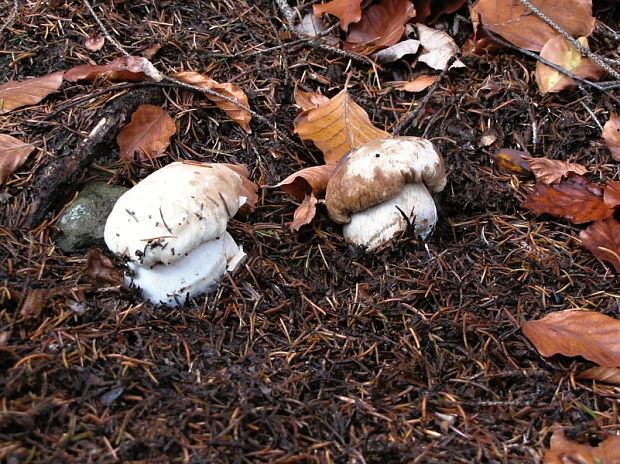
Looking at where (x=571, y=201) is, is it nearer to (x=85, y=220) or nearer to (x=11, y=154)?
(x=85, y=220)

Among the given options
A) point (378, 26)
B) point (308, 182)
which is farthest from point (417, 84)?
point (308, 182)

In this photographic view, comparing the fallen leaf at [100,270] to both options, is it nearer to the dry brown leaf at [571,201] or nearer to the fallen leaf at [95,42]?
the fallen leaf at [95,42]

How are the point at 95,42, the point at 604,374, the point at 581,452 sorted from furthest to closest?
the point at 95,42 → the point at 604,374 → the point at 581,452

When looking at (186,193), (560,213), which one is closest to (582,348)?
(560,213)

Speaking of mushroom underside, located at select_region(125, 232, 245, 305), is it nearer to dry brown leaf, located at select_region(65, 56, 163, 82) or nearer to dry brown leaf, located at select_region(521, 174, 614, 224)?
dry brown leaf, located at select_region(65, 56, 163, 82)

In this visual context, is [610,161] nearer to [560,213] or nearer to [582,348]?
[560,213]

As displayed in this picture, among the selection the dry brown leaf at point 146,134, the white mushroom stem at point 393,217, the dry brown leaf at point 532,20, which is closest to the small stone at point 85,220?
the dry brown leaf at point 146,134
